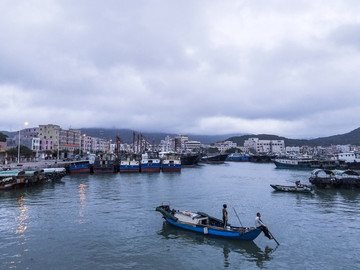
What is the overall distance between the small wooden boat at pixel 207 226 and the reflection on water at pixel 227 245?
349 mm

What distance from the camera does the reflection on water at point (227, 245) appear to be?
15.7m

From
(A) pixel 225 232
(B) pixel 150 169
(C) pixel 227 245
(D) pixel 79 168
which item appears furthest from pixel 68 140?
(C) pixel 227 245

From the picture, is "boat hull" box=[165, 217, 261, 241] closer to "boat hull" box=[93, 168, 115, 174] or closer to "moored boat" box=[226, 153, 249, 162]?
"boat hull" box=[93, 168, 115, 174]

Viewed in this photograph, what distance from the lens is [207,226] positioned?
1877cm

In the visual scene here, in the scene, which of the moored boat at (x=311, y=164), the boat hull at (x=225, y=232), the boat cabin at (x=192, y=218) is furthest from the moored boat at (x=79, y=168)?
the moored boat at (x=311, y=164)

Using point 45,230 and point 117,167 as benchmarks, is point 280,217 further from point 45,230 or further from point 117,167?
A: point 117,167

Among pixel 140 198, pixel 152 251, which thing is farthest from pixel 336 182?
pixel 152 251

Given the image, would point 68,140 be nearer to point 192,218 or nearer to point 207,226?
point 192,218

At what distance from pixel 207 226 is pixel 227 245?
204 cm

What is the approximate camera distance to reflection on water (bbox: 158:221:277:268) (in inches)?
619

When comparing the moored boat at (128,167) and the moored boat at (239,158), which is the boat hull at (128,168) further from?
the moored boat at (239,158)

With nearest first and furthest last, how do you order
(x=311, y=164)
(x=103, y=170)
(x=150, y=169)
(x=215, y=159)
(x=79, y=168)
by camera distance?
(x=79, y=168), (x=103, y=170), (x=150, y=169), (x=311, y=164), (x=215, y=159)

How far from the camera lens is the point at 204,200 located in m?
33.1

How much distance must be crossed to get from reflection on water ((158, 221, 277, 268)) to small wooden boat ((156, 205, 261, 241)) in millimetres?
349
